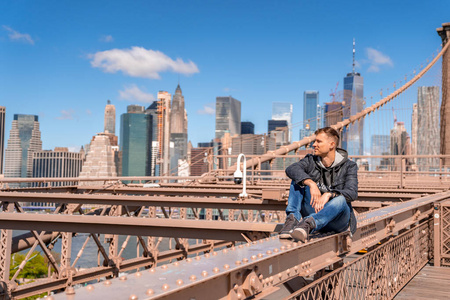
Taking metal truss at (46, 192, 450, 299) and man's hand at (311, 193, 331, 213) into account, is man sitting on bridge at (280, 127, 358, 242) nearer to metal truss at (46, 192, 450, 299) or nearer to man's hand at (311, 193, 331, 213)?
man's hand at (311, 193, 331, 213)

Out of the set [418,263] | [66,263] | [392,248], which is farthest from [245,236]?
[66,263]

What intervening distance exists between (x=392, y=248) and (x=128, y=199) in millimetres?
6378

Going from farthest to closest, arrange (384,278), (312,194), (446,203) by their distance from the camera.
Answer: (446,203), (384,278), (312,194)

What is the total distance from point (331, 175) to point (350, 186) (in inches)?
11.1

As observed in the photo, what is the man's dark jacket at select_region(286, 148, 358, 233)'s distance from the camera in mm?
4836

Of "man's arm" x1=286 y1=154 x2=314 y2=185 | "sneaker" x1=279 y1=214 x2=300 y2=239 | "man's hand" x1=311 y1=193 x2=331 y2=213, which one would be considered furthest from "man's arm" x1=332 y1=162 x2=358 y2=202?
"sneaker" x1=279 y1=214 x2=300 y2=239

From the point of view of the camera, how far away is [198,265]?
268 centimetres

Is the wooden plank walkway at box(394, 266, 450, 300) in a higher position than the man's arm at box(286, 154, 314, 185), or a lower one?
lower

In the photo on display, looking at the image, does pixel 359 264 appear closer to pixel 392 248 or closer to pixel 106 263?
pixel 392 248

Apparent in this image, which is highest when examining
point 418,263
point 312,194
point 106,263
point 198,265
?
point 312,194

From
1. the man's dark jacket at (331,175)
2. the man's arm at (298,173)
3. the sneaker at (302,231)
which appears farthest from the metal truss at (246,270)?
the man's arm at (298,173)

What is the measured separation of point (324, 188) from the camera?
194 inches

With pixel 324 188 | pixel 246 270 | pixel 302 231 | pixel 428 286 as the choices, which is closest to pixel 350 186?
pixel 324 188

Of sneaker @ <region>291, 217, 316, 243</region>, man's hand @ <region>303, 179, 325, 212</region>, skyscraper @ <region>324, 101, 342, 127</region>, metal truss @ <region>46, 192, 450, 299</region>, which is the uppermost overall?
skyscraper @ <region>324, 101, 342, 127</region>
